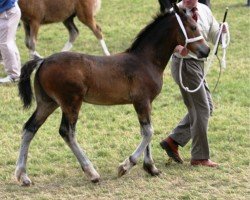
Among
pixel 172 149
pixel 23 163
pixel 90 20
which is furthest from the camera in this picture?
pixel 90 20

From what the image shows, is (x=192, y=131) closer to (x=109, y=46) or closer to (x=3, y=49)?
(x=3, y=49)

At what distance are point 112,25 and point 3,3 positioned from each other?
6.32 meters

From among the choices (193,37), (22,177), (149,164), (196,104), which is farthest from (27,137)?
(193,37)

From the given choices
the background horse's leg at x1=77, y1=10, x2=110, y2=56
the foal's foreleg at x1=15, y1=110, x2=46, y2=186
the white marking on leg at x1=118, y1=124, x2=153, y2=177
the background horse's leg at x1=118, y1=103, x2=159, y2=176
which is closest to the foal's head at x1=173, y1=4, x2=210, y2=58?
the background horse's leg at x1=118, y1=103, x2=159, y2=176

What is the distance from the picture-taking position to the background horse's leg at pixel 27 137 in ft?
19.5

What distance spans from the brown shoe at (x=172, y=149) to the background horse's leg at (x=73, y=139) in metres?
1.02

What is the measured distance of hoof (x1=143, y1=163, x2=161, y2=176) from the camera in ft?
20.3

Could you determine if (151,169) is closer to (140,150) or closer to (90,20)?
(140,150)

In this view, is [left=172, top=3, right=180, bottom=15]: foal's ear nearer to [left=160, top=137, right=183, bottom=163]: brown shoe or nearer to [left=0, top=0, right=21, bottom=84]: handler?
[left=160, top=137, right=183, bottom=163]: brown shoe

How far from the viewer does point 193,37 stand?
5922mm

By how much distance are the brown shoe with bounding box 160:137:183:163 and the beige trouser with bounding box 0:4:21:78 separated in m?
4.03

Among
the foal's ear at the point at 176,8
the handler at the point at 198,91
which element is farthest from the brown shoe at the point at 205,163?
the foal's ear at the point at 176,8

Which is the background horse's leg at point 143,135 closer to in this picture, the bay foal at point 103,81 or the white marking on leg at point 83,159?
the bay foal at point 103,81

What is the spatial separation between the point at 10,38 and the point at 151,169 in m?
4.56
